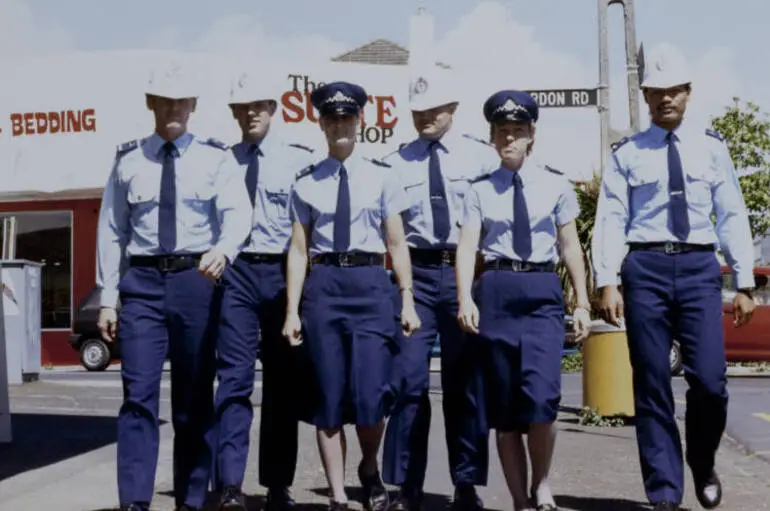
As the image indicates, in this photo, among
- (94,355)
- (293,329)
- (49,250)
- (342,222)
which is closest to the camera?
(293,329)

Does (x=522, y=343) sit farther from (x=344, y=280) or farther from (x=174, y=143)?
(x=174, y=143)

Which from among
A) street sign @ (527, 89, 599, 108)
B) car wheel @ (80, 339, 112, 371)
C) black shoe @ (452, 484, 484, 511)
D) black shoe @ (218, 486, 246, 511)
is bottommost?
car wheel @ (80, 339, 112, 371)

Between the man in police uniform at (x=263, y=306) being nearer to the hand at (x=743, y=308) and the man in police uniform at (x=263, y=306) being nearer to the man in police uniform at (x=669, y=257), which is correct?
the man in police uniform at (x=669, y=257)

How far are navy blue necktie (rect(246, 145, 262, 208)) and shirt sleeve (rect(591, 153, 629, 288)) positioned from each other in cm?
179

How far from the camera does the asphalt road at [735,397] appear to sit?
39.9ft

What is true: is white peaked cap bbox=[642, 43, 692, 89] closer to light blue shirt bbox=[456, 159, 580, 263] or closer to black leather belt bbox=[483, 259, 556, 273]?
light blue shirt bbox=[456, 159, 580, 263]

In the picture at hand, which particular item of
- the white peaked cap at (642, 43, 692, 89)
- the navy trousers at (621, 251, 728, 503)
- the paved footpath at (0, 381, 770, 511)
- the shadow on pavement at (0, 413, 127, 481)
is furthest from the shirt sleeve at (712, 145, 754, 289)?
the shadow on pavement at (0, 413, 127, 481)

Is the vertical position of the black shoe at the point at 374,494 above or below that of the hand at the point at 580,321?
below

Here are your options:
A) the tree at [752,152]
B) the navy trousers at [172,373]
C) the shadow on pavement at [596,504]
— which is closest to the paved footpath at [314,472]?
the shadow on pavement at [596,504]

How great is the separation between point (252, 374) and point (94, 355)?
808 inches

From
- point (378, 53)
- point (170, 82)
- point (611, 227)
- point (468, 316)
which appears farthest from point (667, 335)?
point (378, 53)

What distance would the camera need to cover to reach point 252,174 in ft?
26.6

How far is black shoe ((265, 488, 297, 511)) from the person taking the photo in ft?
26.0

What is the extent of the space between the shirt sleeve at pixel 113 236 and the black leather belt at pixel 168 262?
11 cm
